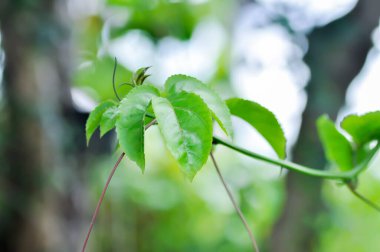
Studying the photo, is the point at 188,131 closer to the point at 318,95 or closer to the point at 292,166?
the point at 292,166

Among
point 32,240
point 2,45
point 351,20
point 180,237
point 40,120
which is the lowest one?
point 180,237

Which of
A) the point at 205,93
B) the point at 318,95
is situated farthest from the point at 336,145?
the point at 318,95

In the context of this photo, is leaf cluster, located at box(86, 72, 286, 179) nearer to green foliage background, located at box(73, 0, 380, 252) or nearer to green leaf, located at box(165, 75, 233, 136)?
green leaf, located at box(165, 75, 233, 136)

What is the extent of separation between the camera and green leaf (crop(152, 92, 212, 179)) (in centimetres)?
30

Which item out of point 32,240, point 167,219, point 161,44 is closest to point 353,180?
point 32,240

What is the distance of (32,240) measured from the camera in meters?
1.55

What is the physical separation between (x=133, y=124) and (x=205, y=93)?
0.05 meters

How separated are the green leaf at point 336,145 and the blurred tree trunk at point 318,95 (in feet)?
3.98

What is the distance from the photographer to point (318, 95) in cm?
171

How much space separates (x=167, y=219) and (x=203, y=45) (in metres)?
1.14

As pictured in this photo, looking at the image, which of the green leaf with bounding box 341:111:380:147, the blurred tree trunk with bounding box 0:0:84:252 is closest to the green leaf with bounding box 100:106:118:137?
the green leaf with bounding box 341:111:380:147

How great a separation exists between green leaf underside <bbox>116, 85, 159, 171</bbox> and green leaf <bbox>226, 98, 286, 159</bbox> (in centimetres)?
9

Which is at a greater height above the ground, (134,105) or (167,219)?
(134,105)

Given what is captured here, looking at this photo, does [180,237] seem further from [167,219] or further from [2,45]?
[2,45]
